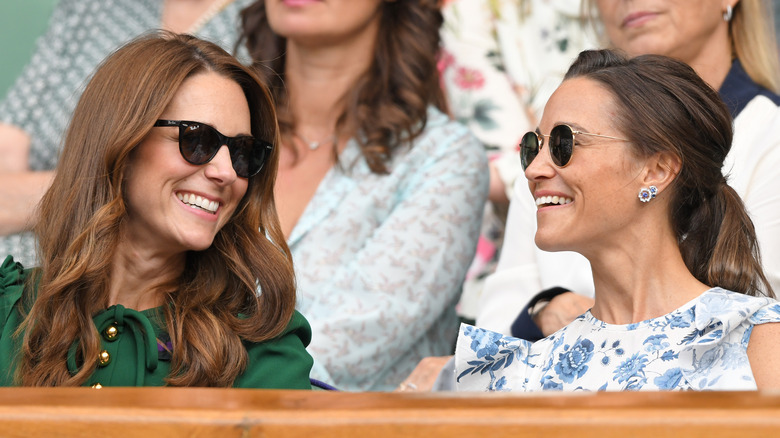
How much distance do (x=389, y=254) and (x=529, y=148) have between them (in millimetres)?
808

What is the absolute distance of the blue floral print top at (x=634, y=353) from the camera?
5.02 ft

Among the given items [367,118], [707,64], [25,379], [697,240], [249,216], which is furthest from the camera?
[367,118]

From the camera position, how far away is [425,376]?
2.13 m

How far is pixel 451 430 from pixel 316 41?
2124mm

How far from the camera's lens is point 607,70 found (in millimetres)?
1752

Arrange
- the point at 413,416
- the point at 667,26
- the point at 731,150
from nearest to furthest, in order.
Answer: the point at 413,416, the point at 731,150, the point at 667,26

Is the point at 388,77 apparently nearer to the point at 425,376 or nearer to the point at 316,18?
the point at 316,18

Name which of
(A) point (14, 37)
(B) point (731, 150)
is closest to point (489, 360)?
(B) point (731, 150)

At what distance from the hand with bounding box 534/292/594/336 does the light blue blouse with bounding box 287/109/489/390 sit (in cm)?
46

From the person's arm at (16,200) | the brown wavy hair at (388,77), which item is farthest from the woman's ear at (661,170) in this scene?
the person's arm at (16,200)

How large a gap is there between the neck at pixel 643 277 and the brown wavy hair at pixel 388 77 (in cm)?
102

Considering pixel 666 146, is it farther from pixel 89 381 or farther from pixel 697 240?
pixel 89 381

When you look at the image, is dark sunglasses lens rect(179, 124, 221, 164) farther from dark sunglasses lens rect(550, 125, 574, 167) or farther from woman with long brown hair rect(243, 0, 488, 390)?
woman with long brown hair rect(243, 0, 488, 390)

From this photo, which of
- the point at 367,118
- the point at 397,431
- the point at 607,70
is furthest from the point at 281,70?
the point at 397,431
